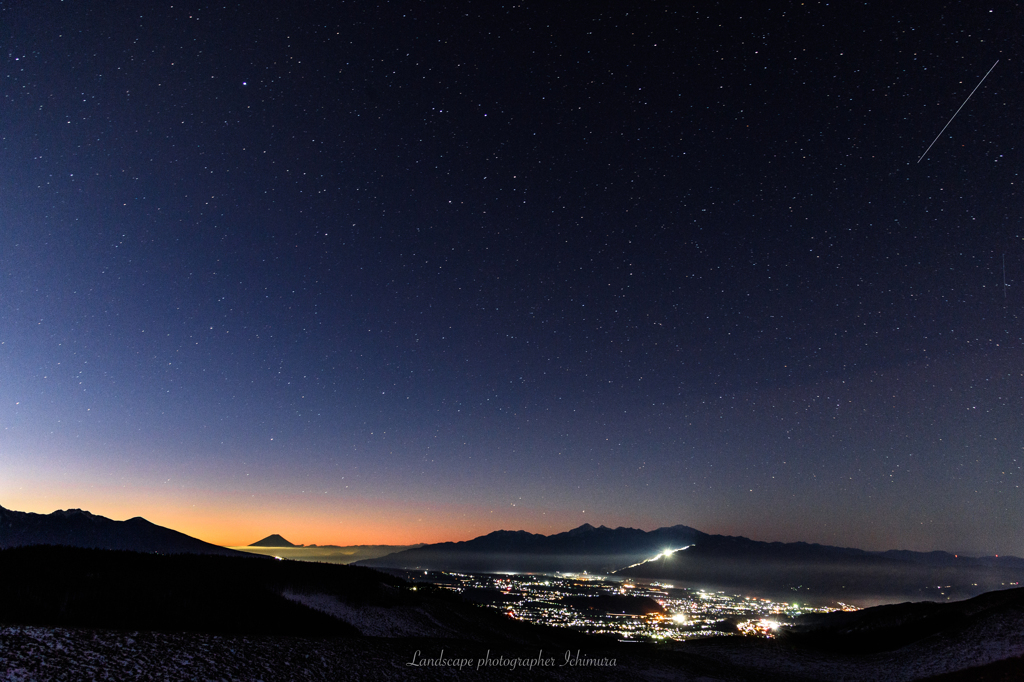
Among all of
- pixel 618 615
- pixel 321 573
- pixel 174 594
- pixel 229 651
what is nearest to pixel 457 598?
pixel 321 573

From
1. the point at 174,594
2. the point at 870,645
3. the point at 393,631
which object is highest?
the point at 174,594

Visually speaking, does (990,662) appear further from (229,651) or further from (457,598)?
(229,651)

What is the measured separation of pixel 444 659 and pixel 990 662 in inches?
1661

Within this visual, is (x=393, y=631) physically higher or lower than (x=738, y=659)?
higher

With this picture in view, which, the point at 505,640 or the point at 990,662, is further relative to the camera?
the point at 505,640

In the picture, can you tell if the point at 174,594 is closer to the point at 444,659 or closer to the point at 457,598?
the point at 444,659

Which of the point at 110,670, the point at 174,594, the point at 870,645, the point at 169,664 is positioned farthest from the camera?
the point at 870,645

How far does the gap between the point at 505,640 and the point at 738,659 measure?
2190 cm

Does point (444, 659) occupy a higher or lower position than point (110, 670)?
lower

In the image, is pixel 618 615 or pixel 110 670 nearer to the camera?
pixel 110 670

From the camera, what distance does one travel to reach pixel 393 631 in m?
44.1

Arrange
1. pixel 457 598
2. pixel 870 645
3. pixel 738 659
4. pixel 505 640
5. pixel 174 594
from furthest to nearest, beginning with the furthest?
pixel 457 598, pixel 870 645, pixel 738 659, pixel 505 640, pixel 174 594

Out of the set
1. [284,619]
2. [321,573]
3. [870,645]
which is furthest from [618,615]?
[284,619]

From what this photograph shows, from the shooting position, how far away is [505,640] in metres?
46.6
